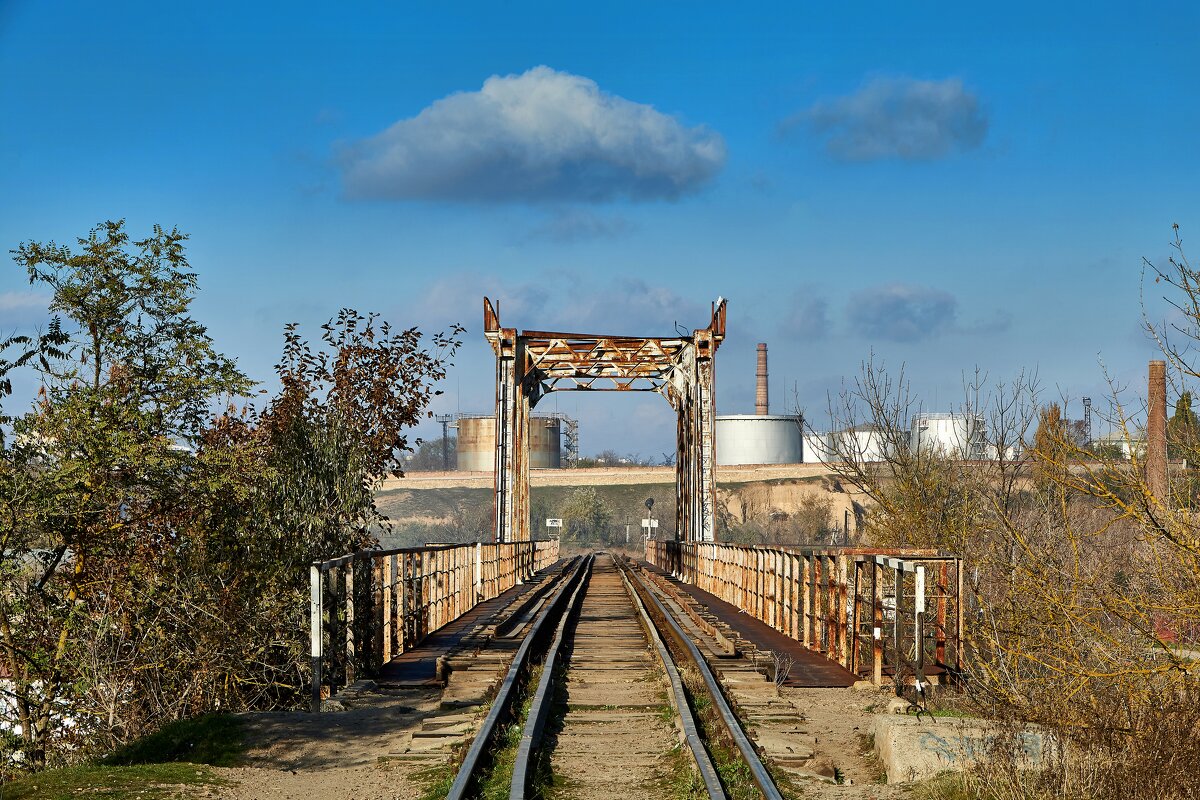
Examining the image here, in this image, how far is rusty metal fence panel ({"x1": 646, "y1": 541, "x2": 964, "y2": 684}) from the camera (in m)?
11.5

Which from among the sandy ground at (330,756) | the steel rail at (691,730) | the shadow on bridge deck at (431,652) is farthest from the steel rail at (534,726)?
the shadow on bridge deck at (431,652)

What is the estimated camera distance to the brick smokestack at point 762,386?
109812mm

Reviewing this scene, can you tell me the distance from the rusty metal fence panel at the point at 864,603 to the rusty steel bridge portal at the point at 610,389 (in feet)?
50.4

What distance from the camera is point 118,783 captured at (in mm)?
7598

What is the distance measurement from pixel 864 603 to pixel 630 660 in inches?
A: 130

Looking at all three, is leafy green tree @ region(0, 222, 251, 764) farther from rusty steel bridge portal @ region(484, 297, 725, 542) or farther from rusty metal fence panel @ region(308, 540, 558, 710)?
rusty steel bridge portal @ region(484, 297, 725, 542)

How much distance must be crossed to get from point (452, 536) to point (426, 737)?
107 meters

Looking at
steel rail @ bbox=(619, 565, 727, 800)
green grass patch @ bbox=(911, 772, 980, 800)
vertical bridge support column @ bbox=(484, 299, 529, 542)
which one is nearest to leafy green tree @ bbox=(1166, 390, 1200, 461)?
green grass patch @ bbox=(911, 772, 980, 800)

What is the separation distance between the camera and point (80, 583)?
12578mm

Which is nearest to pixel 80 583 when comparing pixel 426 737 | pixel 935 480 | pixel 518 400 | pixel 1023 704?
pixel 426 737

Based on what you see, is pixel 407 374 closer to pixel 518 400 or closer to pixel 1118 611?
pixel 1118 611

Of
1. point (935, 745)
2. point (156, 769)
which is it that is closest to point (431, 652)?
point (156, 769)

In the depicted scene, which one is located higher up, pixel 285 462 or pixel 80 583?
pixel 285 462

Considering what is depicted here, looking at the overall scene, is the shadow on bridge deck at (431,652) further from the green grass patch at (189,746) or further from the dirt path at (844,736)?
the dirt path at (844,736)
